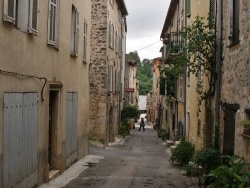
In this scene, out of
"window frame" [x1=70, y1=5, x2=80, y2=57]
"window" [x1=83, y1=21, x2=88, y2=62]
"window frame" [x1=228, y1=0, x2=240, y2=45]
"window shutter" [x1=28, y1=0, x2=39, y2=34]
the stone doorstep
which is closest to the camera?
"window shutter" [x1=28, y1=0, x2=39, y2=34]

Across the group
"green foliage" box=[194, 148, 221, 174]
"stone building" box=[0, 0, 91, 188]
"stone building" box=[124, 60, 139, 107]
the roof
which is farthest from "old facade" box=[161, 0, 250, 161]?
"stone building" box=[124, 60, 139, 107]

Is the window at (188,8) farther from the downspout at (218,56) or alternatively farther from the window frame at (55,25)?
the window frame at (55,25)

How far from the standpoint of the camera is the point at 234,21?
10.9m

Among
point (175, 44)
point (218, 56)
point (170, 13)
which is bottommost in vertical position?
point (218, 56)

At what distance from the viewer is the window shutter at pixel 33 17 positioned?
9273mm

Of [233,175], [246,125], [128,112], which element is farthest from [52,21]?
[128,112]

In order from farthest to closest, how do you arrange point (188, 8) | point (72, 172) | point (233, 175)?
1. point (188, 8)
2. point (72, 172)
3. point (233, 175)

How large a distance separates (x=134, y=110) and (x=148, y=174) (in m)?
25.4

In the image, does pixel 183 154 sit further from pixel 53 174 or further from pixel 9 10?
pixel 9 10

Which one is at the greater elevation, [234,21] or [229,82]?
[234,21]

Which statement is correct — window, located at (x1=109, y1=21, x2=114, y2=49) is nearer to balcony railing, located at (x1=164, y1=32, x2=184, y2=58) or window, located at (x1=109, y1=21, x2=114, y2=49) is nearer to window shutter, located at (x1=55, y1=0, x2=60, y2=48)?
balcony railing, located at (x1=164, y1=32, x2=184, y2=58)

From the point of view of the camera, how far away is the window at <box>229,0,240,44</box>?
415 inches

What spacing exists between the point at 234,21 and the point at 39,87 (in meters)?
5.11

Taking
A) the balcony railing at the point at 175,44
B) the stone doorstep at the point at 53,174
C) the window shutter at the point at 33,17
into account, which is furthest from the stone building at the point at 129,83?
the window shutter at the point at 33,17
